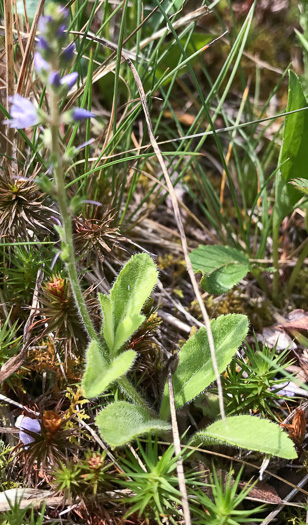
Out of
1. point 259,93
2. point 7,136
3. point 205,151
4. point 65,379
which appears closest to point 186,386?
point 65,379

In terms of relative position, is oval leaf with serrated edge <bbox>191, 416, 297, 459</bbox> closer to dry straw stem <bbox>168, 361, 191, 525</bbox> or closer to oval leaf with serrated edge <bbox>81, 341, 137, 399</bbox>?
dry straw stem <bbox>168, 361, 191, 525</bbox>

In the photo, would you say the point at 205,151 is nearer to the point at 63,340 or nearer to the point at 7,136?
the point at 7,136

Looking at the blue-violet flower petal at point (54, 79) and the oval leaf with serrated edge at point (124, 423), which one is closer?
the blue-violet flower petal at point (54, 79)

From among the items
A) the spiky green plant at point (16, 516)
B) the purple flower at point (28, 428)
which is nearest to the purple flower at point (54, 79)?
the purple flower at point (28, 428)

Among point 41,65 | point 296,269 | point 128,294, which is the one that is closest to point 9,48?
point 41,65

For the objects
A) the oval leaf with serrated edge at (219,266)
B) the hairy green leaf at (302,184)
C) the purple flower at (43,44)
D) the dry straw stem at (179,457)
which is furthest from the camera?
the oval leaf with serrated edge at (219,266)

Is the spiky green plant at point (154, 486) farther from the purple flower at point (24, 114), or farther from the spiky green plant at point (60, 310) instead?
the purple flower at point (24, 114)

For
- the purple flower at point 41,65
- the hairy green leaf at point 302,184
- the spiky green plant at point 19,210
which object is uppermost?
the purple flower at point 41,65
